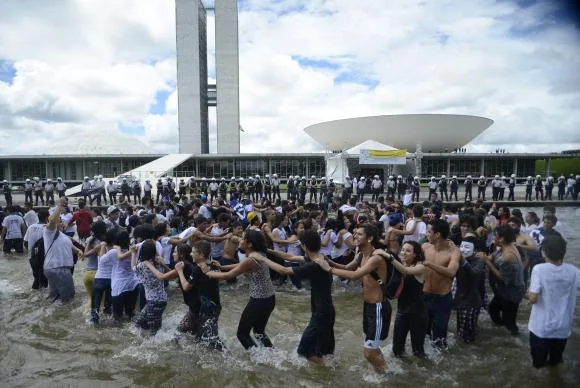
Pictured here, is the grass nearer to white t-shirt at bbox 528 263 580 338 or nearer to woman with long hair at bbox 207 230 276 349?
white t-shirt at bbox 528 263 580 338

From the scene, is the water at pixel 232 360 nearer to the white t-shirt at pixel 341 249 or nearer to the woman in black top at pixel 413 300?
the woman in black top at pixel 413 300

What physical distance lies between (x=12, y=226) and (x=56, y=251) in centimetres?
610

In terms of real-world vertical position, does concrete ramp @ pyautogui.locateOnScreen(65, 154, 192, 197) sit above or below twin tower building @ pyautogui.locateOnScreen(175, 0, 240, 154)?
below

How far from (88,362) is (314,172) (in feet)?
120

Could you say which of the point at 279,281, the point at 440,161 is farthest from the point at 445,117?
the point at 279,281

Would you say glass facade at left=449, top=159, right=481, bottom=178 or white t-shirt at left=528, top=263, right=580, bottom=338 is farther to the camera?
glass facade at left=449, top=159, right=481, bottom=178

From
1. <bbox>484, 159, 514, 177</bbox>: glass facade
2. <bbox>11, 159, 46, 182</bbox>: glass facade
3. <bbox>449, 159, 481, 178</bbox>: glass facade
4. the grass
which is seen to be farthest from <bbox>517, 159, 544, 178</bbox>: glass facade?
<bbox>11, 159, 46, 182</bbox>: glass facade

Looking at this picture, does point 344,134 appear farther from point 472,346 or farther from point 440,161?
point 472,346

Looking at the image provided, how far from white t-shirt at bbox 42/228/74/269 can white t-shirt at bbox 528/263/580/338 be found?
6.23 meters

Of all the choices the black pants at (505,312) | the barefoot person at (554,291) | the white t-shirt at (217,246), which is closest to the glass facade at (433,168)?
the white t-shirt at (217,246)

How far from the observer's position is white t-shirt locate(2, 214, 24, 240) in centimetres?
1077

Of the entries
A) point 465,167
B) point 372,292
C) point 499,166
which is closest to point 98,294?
point 372,292

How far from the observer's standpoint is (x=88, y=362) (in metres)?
4.66

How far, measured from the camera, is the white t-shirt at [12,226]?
35.3ft
